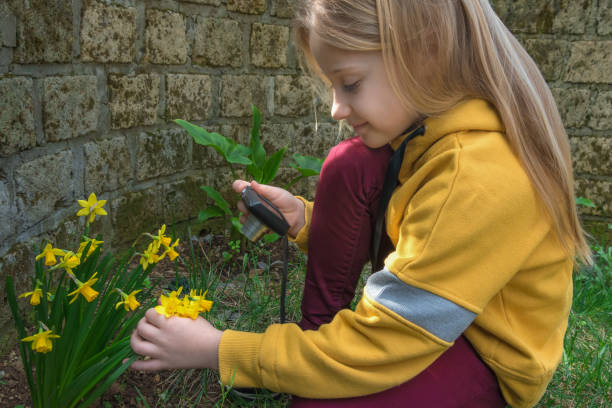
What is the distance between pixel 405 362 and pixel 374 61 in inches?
26.2

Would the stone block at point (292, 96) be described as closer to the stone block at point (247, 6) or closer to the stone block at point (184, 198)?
the stone block at point (247, 6)

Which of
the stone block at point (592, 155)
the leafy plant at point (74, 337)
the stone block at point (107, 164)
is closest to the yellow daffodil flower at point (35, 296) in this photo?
the leafy plant at point (74, 337)

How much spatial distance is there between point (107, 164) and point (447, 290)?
1530 mm

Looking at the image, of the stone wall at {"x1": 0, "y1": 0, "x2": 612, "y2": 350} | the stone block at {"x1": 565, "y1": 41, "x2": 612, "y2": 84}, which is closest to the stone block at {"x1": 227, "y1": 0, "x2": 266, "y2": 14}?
the stone wall at {"x1": 0, "y1": 0, "x2": 612, "y2": 350}

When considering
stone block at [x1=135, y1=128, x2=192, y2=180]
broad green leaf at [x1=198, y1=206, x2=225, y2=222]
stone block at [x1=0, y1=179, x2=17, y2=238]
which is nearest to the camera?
stone block at [x1=0, y1=179, x2=17, y2=238]

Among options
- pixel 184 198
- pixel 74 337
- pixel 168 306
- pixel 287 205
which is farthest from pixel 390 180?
pixel 184 198

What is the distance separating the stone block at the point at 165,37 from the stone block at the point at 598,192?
255cm

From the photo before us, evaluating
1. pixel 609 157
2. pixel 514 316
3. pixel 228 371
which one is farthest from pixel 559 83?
pixel 228 371

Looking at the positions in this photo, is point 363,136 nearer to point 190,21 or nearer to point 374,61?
point 374,61

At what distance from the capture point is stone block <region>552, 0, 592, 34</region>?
312 cm

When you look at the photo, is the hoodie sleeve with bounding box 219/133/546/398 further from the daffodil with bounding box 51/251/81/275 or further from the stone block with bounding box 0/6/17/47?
the stone block with bounding box 0/6/17/47

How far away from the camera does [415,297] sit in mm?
1062

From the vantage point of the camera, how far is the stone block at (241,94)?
8.76ft

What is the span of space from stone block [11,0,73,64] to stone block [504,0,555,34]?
255 centimetres
